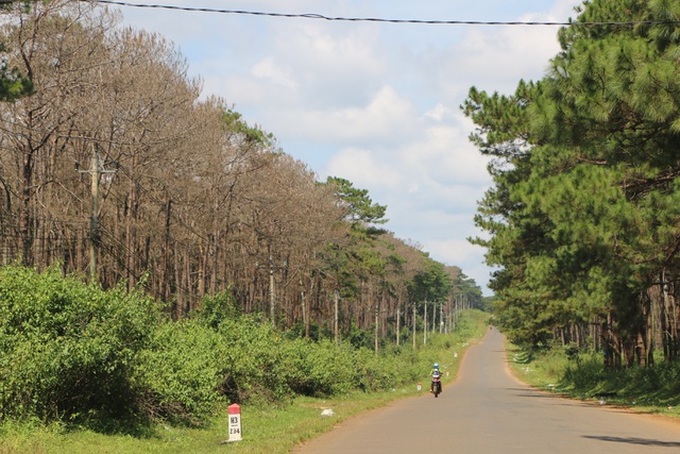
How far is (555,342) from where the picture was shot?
99.1 meters

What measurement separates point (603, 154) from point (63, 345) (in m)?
12.7

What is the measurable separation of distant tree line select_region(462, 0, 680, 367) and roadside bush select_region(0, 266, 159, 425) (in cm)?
991

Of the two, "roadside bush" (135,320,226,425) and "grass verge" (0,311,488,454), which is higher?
"roadside bush" (135,320,226,425)

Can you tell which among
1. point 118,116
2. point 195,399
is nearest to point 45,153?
point 118,116

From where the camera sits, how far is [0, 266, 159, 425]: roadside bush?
55.8ft

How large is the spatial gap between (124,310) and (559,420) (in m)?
11.8

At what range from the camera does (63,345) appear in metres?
17.2

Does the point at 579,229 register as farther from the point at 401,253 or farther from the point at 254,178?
the point at 401,253

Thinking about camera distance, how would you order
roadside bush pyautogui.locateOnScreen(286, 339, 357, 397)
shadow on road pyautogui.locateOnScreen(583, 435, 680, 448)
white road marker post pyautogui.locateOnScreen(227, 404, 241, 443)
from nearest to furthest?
shadow on road pyautogui.locateOnScreen(583, 435, 680, 448) → white road marker post pyautogui.locateOnScreen(227, 404, 241, 443) → roadside bush pyautogui.locateOnScreen(286, 339, 357, 397)

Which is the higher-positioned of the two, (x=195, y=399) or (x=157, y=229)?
(x=157, y=229)

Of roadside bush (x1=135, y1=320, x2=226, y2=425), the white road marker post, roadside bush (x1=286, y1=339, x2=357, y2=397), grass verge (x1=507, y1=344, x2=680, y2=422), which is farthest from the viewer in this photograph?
roadside bush (x1=286, y1=339, x2=357, y2=397)

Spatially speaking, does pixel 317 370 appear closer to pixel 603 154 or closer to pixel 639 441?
pixel 603 154

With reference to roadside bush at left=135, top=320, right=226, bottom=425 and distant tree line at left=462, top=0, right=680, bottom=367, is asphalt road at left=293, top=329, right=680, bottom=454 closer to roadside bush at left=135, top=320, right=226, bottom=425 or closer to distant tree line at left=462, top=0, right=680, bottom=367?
roadside bush at left=135, top=320, right=226, bottom=425

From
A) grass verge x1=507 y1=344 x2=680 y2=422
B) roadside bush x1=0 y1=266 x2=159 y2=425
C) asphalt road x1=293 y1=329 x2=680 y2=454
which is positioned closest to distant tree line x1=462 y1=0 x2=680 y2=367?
grass verge x1=507 y1=344 x2=680 y2=422
